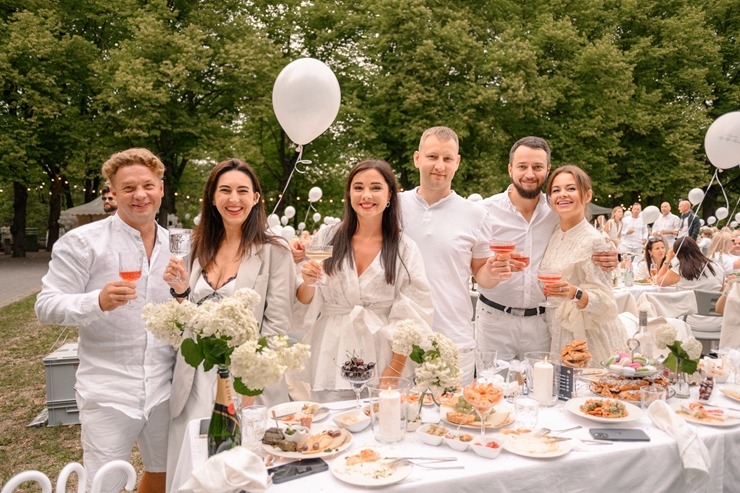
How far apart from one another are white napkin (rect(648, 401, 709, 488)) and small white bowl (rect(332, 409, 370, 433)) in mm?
1325

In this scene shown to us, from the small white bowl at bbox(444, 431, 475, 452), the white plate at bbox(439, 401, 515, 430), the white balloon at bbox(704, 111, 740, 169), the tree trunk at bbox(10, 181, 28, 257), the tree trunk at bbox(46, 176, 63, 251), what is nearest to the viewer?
the small white bowl at bbox(444, 431, 475, 452)

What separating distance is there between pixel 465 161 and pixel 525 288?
50.3ft

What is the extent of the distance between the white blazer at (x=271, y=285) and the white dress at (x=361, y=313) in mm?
157

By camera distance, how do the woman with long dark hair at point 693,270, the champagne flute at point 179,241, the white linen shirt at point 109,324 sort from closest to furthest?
the champagne flute at point 179,241, the white linen shirt at point 109,324, the woman with long dark hair at point 693,270

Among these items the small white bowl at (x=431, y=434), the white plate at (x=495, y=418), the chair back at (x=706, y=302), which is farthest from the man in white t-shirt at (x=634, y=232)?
the small white bowl at (x=431, y=434)

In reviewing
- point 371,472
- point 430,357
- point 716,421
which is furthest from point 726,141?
point 371,472

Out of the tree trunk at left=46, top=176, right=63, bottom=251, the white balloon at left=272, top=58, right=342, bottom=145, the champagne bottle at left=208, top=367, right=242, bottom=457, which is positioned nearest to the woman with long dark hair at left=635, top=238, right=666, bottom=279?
the white balloon at left=272, top=58, right=342, bottom=145

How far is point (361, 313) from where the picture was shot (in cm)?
291

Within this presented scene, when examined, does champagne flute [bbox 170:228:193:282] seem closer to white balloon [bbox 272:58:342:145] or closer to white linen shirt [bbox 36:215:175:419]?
white linen shirt [bbox 36:215:175:419]

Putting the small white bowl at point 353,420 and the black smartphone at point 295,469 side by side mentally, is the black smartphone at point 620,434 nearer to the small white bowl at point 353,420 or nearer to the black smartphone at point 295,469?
the small white bowl at point 353,420

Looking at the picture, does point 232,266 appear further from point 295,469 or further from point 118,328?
point 295,469

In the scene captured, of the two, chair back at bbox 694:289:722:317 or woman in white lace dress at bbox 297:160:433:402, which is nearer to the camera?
woman in white lace dress at bbox 297:160:433:402

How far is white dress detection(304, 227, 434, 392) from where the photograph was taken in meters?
2.92

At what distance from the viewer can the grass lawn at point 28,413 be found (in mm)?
4398
